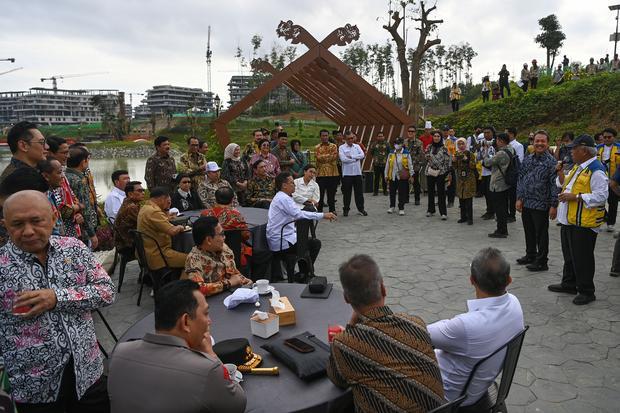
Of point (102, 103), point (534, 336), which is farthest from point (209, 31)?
point (534, 336)

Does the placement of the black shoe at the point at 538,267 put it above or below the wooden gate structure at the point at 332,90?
below

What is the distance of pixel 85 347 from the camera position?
7.41 ft

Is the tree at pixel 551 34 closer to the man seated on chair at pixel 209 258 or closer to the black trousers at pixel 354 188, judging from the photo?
the black trousers at pixel 354 188

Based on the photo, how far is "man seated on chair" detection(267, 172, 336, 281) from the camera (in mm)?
5102

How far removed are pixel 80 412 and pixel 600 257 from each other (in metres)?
6.68

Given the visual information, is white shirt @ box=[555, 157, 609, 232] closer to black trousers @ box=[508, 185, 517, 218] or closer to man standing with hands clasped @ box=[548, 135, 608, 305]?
man standing with hands clasped @ box=[548, 135, 608, 305]

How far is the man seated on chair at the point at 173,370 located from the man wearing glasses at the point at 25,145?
2717 millimetres

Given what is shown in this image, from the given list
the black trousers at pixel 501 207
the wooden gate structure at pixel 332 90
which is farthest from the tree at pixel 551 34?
the black trousers at pixel 501 207

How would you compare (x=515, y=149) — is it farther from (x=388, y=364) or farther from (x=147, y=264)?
(x=388, y=364)

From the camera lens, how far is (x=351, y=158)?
943 centimetres

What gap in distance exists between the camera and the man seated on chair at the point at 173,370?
5.49 feet

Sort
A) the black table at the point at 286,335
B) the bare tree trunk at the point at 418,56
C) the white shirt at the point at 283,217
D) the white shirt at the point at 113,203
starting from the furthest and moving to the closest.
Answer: the bare tree trunk at the point at 418,56 < the white shirt at the point at 113,203 < the white shirt at the point at 283,217 < the black table at the point at 286,335

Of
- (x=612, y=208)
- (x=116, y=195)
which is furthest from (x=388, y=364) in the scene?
(x=612, y=208)

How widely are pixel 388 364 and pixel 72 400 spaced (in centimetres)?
165
